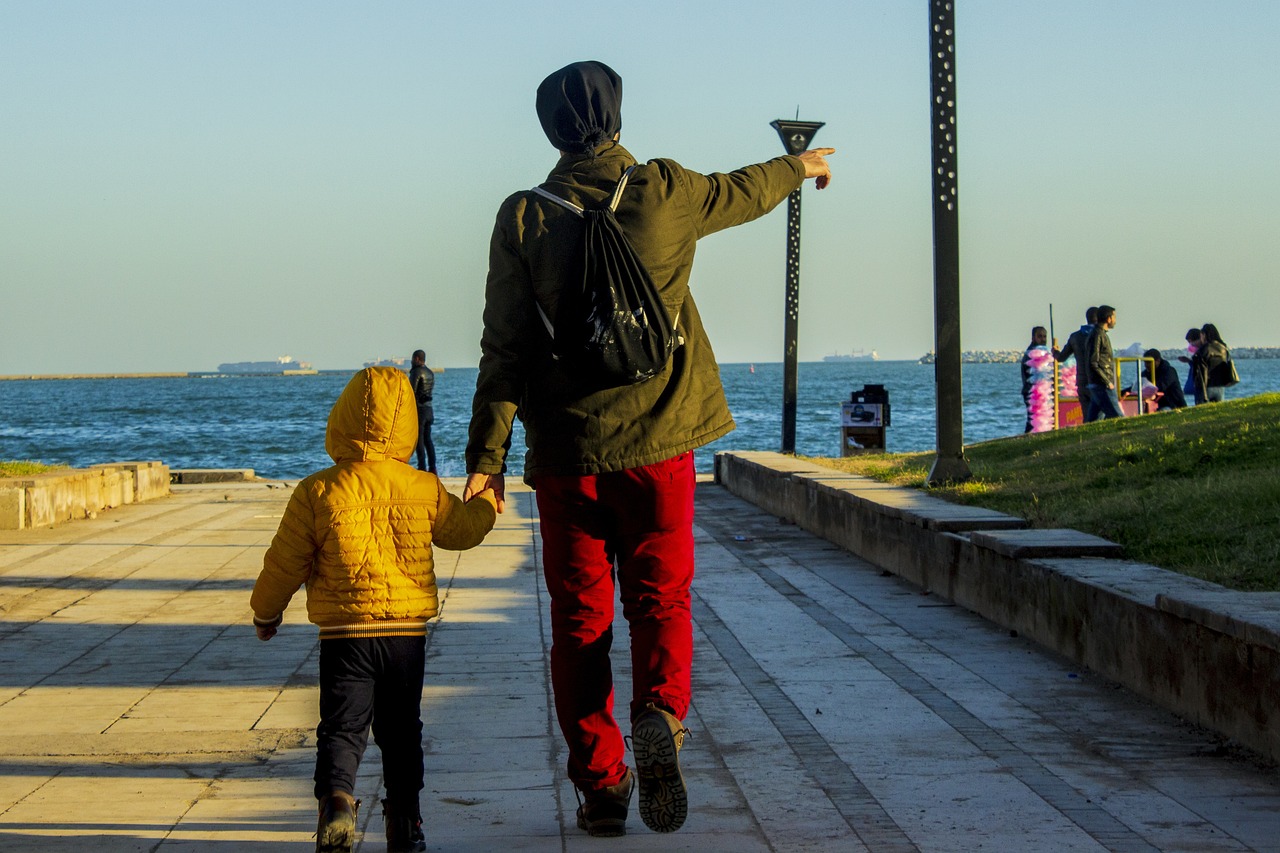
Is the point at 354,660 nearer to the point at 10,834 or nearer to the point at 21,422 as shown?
the point at 10,834

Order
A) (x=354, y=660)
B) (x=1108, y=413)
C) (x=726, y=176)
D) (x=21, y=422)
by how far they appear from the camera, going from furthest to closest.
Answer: (x=21, y=422) → (x=1108, y=413) → (x=726, y=176) → (x=354, y=660)

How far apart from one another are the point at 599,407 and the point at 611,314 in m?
0.27

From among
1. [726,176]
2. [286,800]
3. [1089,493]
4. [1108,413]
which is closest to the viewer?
[726,176]

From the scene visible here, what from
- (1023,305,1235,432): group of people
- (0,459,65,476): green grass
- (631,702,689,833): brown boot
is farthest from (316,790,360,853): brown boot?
(1023,305,1235,432): group of people

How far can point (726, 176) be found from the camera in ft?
13.3

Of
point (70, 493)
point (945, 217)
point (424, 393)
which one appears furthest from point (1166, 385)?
point (70, 493)

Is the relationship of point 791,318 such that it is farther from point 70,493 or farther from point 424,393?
point 70,493

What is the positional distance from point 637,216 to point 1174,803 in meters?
2.27

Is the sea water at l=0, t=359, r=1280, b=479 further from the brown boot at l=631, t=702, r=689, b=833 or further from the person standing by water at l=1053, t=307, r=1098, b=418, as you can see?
the brown boot at l=631, t=702, r=689, b=833

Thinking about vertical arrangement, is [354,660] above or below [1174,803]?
above

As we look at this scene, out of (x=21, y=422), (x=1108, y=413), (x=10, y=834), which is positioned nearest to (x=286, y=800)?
(x=10, y=834)

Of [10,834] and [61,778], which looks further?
[61,778]

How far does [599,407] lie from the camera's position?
3.78 m

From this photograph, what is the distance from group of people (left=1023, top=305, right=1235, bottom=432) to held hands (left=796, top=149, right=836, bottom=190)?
42.1 ft
